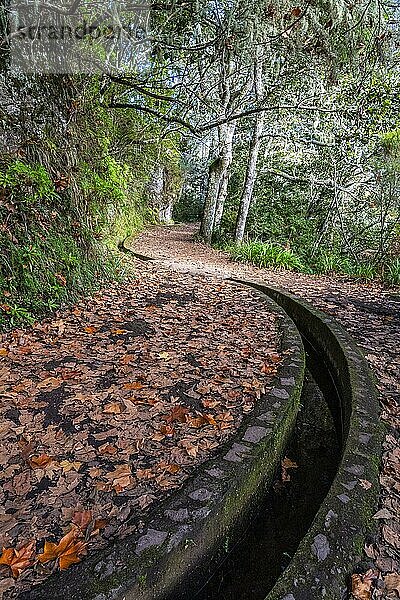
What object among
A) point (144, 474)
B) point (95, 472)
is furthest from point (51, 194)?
point (144, 474)

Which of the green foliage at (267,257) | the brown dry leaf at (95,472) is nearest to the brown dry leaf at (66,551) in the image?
the brown dry leaf at (95,472)

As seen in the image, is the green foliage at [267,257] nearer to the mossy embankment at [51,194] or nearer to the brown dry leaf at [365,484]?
the mossy embankment at [51,194]

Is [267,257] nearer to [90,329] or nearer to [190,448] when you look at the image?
[90,329]

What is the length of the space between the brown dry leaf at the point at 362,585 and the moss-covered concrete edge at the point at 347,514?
0.03 meters

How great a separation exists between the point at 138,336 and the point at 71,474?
2.08 m

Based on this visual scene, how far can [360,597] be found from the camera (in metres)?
1.57

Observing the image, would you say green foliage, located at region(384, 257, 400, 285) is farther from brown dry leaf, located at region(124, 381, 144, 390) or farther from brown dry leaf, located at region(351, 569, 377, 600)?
brown dry leaf, located at region(351, 569, 377, 600)

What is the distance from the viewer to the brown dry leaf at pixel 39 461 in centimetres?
219

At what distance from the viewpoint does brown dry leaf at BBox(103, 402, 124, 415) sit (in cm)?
273

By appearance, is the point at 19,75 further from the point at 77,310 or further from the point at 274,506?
the point at 274,506

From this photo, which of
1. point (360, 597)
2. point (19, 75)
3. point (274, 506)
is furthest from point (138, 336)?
point (19, 75)

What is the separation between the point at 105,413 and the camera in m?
2.72

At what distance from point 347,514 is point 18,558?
1.53m

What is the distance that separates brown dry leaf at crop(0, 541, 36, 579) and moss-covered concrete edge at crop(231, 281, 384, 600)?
1017 mm
